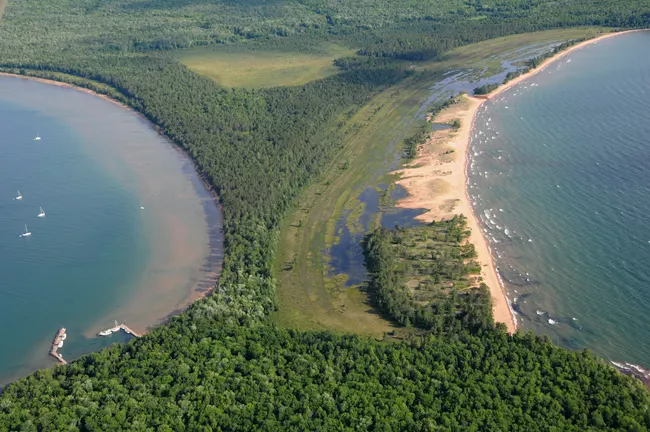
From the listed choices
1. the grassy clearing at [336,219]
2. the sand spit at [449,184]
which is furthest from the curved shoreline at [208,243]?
the sand spit at [449,184]

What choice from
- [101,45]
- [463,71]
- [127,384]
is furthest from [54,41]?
[127,384]

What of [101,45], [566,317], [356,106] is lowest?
[566,317]

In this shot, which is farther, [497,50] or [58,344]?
[497,50]

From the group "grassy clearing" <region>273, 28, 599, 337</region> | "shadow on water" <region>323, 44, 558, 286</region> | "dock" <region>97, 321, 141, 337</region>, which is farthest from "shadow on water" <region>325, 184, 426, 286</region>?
"dock" <region>97, 321, 141, 337</region>

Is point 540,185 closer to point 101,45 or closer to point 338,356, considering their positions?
point 338,356

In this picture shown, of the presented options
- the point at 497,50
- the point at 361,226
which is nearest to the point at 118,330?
the point at 361,226

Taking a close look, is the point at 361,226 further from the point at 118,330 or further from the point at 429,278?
the point at 118,330

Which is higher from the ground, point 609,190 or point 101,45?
point 101,45
